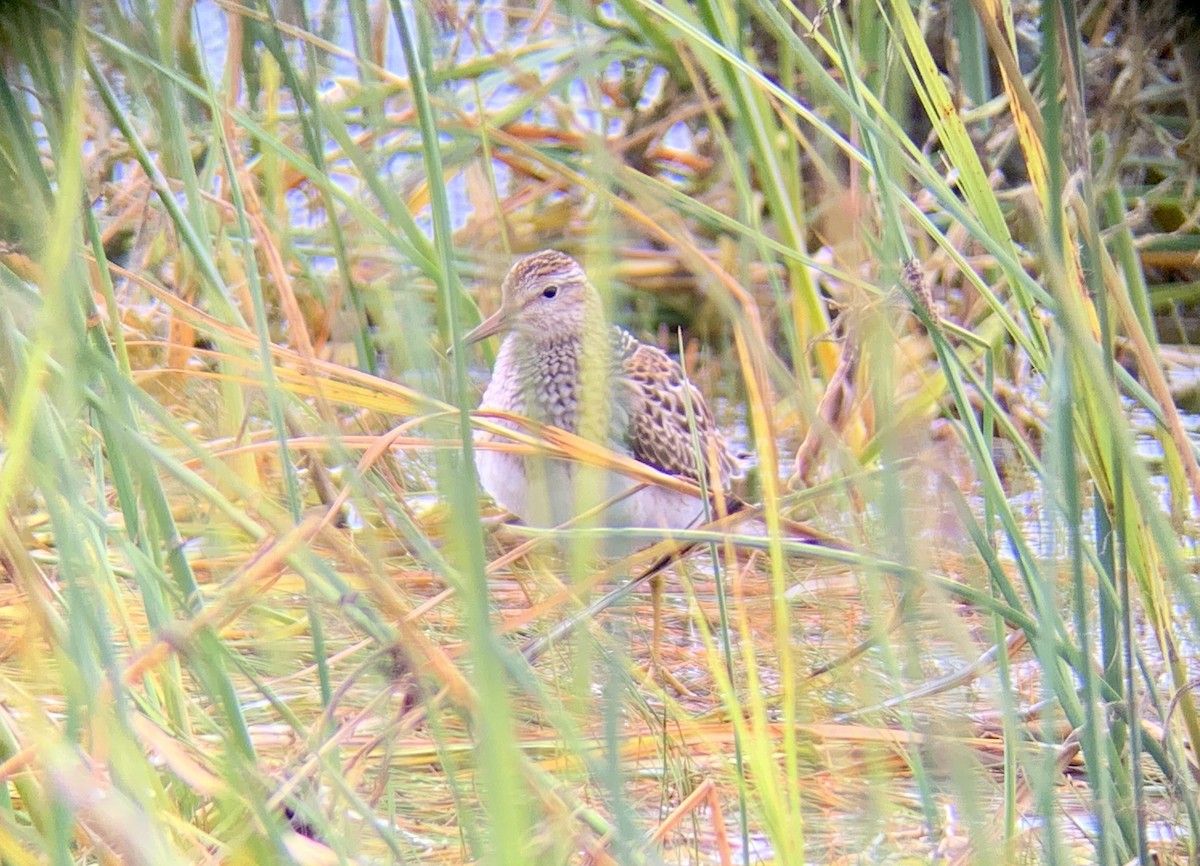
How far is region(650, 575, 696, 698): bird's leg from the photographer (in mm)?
1906

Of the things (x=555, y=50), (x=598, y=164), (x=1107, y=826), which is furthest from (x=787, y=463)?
(x=598, y=164)

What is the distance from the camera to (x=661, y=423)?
94.7 inches

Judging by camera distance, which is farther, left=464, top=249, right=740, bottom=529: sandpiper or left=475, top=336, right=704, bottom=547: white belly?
left=464, top=249, right=740, bottom=529: sandpiper

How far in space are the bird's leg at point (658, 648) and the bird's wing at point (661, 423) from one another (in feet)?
0.76

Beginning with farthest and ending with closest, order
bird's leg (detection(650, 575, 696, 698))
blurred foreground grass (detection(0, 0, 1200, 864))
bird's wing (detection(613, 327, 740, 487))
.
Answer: bird's wing (detection(613, 327, 740, 487))
bird's leg (detection(650, 575, 696, 698))
blurred foreground grass (detection(0, 0, 1200, 864))

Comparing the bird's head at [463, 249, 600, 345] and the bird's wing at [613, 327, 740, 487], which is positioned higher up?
the bird's head at [463, 249, 600, 345]

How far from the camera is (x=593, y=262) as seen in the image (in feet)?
2.81

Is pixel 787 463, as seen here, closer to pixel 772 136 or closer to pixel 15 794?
pixel 772 136

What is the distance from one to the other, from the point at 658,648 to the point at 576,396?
1.90ft

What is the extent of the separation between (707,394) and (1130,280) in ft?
5.39

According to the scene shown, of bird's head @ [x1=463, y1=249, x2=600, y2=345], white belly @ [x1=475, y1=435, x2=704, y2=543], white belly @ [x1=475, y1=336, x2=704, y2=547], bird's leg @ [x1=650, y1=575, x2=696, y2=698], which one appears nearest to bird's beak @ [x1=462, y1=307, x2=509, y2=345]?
bird's head @ [x1=463, y1=249, x2=600, y2=345]

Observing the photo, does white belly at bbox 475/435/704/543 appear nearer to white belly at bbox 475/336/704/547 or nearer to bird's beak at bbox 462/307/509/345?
white belly at bbox 475/336/704/547

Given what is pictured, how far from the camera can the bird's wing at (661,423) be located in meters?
2.34

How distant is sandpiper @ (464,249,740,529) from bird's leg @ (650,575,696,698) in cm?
11
